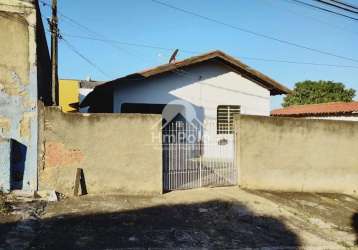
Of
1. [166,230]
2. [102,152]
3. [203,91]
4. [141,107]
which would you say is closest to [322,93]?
[203,91]

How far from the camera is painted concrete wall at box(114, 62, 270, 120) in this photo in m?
12.4

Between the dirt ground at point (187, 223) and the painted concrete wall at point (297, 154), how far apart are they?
2.60 ft

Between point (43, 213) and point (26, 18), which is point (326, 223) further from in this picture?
point (26, 18)

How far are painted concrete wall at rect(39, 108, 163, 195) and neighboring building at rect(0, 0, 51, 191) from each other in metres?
0.29

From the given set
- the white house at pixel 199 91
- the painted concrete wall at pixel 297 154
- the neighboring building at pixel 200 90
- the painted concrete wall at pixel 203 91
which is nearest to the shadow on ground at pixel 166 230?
the painted concrete wall at pixel 297 154

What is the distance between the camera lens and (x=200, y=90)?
13375 mm

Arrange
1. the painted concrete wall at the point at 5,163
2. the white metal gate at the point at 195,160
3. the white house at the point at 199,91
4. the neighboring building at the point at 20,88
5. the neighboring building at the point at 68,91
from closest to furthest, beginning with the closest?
the painted concrete wall at the point at 5,163, the neighboring building at the point at 20,88, the white metal gate at the point at 195,160, the white house at the point at 199,91, the neighboring building at the point at 68,91

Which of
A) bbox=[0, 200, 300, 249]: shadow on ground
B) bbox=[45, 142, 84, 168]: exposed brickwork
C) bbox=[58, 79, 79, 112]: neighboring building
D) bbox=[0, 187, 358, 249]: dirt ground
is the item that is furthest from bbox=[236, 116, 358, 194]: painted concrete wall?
bbox=[58, 79, 79, 112]: neighboring building

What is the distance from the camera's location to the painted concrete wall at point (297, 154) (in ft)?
30.5

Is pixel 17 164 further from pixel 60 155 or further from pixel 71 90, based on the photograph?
pixel 71 90

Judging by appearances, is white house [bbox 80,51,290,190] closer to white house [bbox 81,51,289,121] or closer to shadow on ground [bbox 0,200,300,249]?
white house [bbox 81,51,289,121]

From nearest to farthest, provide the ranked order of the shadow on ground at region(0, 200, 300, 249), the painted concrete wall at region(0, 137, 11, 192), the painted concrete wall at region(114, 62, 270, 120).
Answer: the shadow on ground at region(0, 200, 300, 249), the painted concrete wall at region(0, 137, 11, 192), the painted concrete wall at region(114, 62, 270, 120)

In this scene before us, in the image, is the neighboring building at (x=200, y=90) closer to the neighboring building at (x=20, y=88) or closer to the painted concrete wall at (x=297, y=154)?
the painted concrete wall at (x=297, y=154)

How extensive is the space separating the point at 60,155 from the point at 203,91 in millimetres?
6985
